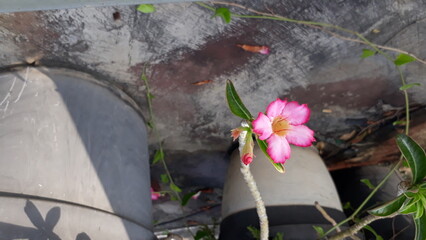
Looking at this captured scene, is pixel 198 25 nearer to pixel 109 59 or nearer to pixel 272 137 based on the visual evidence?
pixel 109 59

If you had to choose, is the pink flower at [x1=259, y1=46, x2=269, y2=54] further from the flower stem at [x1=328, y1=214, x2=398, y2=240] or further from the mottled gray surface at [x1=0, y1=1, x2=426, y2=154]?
the flower stem at [x1=328, y1=214, x2=398, y2=240]

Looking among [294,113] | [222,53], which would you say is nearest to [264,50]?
[222,53]

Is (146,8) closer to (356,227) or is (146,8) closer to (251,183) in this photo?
(251,183)

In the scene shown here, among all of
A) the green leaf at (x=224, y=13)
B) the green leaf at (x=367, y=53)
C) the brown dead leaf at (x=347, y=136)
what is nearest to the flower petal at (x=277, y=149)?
the green leaf at (x=224, y=13)

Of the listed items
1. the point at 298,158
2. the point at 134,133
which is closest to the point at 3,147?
the point at 134,133

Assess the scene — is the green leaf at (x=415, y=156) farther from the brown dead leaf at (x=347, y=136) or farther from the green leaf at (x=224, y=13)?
the brown dead leaf at (x=347, y=136)

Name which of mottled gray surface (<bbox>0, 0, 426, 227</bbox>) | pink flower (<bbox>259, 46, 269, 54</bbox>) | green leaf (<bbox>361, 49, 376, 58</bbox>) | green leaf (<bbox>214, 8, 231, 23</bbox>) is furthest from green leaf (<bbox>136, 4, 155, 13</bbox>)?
green leaf (<bbox>361, 49, 376, 58</bbox>)
